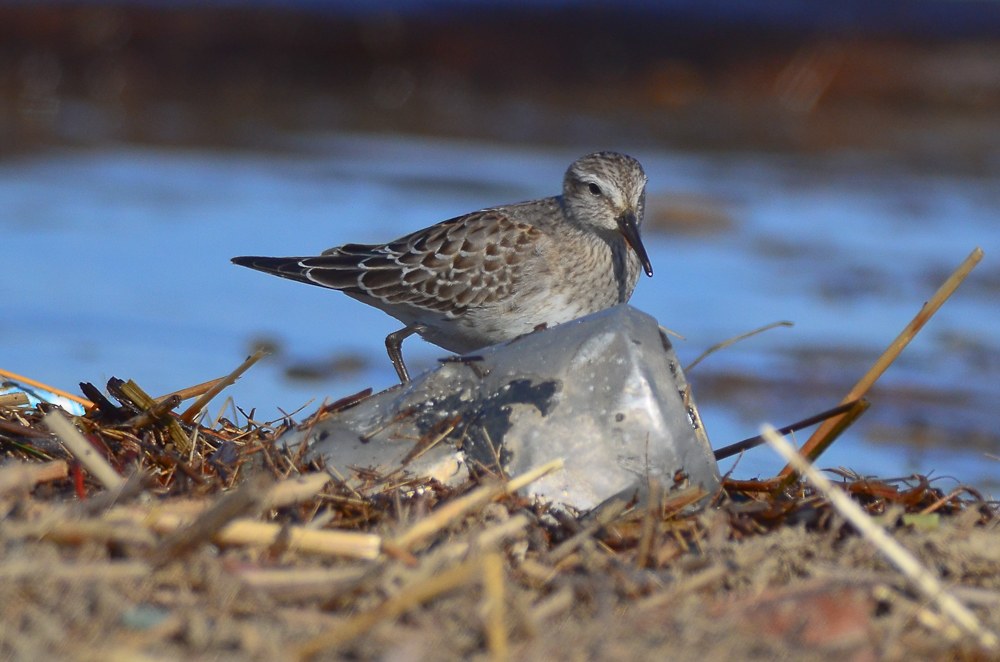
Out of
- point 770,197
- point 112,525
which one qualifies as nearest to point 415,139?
point 770,197

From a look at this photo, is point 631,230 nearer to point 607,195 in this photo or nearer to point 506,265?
point 607,195

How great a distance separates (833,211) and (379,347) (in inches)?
226

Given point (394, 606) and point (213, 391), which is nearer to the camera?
point (394, 606)

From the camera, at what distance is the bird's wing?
4953mm

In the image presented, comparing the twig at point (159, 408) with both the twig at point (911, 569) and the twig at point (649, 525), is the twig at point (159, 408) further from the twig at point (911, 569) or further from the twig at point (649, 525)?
the twig at point (911, 569)

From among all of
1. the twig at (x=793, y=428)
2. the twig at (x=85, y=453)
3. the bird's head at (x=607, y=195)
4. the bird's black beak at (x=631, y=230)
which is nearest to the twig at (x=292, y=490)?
the twig at (x=85, y=453)

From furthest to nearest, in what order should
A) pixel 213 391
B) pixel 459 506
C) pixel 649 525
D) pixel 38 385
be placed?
pixel 38 385 → pixel 213 391 → pixel 649 525 → pixel 459 506

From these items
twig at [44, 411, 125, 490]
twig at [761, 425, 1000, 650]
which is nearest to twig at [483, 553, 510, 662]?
twig at [761, 425, 1000, 650]

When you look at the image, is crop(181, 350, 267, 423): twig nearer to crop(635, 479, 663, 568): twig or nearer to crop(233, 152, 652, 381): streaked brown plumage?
crop(635, 479, 663, 568): twig

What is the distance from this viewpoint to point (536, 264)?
492 centimetres

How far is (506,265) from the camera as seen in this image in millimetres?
4961

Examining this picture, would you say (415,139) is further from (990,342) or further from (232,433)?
(232,433)

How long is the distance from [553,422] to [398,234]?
6.20m

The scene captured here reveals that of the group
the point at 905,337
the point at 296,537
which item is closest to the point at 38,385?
the point at 296,537
